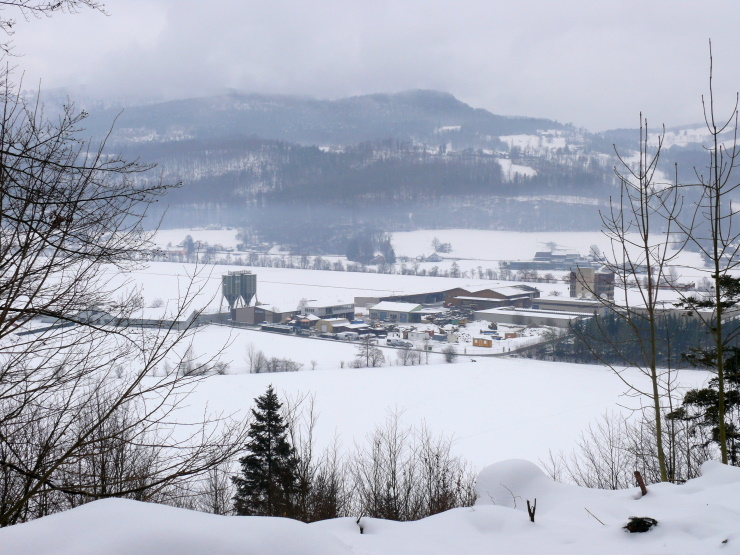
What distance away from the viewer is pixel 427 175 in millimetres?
185625

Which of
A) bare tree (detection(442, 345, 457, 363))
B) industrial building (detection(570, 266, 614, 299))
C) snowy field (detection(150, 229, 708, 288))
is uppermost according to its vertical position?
snowy field (detection(150, 229, 708, 288))

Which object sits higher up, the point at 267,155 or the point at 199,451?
the point at 267,155

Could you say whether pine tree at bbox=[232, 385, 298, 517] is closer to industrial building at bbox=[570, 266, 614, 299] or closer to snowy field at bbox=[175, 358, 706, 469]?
industrial building at bbox=[570, 266, 614, 299]

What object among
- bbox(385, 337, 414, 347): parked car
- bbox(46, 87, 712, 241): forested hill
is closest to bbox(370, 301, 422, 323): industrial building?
bbox(385, 337, 414, 347): parked car

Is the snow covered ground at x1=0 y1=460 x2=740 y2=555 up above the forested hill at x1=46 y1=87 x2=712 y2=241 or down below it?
below

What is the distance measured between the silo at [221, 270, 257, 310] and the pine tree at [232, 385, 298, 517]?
31060 mm

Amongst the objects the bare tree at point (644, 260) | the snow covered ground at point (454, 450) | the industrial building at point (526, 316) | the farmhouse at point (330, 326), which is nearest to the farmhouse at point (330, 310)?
the snow covered ground at point (454, 450)

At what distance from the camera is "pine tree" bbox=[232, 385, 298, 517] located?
326 inches

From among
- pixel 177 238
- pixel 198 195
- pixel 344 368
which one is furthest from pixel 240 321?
pixel 198 195

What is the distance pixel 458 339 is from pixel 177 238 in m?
70.6

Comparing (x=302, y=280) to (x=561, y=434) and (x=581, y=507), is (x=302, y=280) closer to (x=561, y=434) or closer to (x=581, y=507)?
(x=561, y=434)

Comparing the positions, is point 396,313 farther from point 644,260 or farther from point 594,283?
point 644,260

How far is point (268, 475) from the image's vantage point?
890cm

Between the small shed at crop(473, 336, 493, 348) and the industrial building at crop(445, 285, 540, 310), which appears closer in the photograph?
the small shed at crop(473, 336, 493, 348)
